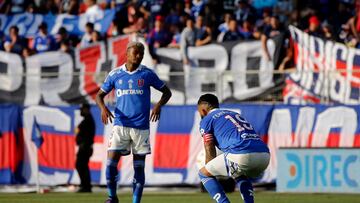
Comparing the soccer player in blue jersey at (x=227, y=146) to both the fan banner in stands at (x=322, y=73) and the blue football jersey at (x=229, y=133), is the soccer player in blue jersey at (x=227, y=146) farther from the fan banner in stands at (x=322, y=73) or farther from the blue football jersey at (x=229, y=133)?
the fan banner in stands at (x=322, y=73)

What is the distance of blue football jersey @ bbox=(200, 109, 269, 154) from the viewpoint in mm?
14758

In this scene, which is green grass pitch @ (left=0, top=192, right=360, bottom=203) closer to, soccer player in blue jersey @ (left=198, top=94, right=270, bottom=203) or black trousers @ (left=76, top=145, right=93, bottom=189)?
black trousers @ (left=76, top=145, right=93, bottom=189)

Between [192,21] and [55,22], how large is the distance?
513 cm

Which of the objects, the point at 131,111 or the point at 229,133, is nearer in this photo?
the point at 229,133

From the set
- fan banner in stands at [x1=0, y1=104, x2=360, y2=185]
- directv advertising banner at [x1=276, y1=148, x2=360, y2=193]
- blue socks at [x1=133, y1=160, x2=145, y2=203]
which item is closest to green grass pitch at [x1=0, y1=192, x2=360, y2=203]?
directv advertising banner at [x1=276, y1=148, x2=360, y2=193]

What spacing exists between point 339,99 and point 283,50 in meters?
2.01

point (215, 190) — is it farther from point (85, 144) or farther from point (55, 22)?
point (55, 22)

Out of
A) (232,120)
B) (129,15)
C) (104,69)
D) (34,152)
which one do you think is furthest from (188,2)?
(232,120)

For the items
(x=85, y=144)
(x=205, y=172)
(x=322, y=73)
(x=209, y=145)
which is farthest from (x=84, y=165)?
(x=209, y=145)

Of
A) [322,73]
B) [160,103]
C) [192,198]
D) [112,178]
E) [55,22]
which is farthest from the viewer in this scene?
[55,22]

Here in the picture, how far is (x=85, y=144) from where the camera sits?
25922 mm

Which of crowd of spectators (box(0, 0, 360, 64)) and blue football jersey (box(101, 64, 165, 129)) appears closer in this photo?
blue football jersey (box(101, 64, 165, 129))

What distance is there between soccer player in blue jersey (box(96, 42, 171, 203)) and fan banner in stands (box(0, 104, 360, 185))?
721 centimetres

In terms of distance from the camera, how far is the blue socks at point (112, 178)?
17312mm
